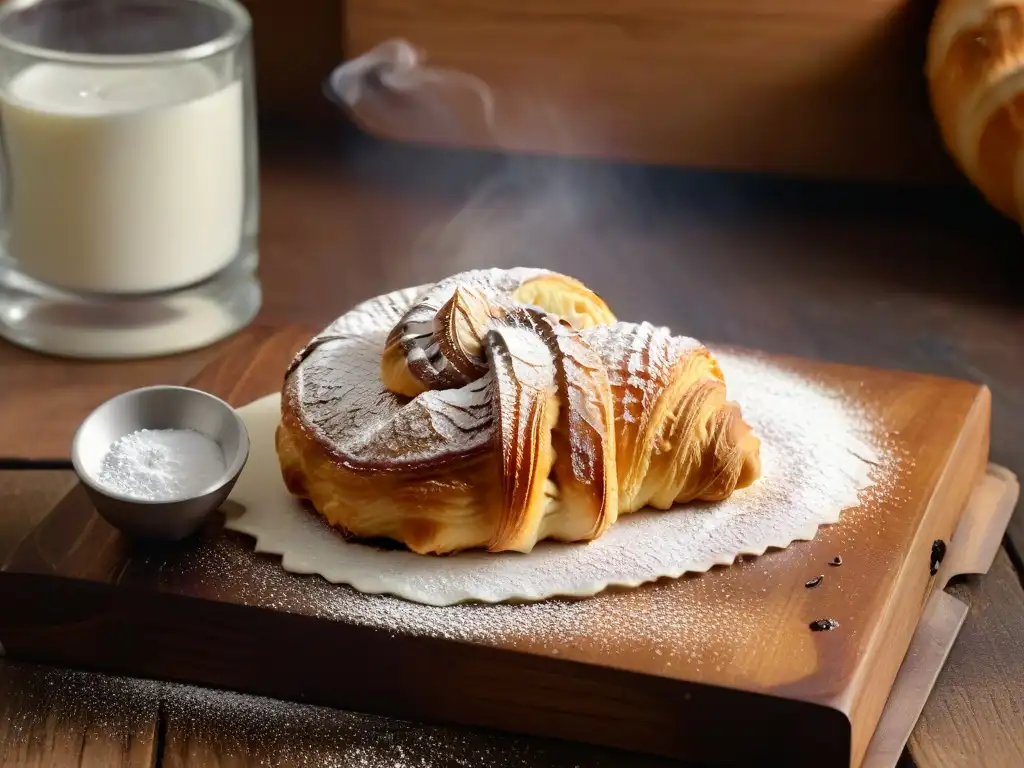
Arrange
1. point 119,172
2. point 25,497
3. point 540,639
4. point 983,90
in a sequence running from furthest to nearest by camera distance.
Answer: point 983,90 < point 119,172 < point 25,497 < point 540,639

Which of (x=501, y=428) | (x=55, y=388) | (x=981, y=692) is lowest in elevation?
(x=55, y=388)

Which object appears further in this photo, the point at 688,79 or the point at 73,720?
the point at 688,79

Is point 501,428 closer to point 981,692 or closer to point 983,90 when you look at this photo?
point 981,692

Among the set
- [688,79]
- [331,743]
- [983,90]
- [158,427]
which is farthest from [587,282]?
[331,743]

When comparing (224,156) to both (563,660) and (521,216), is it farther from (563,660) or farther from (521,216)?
(563,660)

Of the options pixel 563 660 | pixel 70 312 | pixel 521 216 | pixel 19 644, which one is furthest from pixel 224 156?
pixel 563 660

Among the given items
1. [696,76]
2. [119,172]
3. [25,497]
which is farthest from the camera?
[696,76]

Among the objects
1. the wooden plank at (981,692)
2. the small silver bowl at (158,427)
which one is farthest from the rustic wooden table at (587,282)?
the small silver bowl at (158,427)
